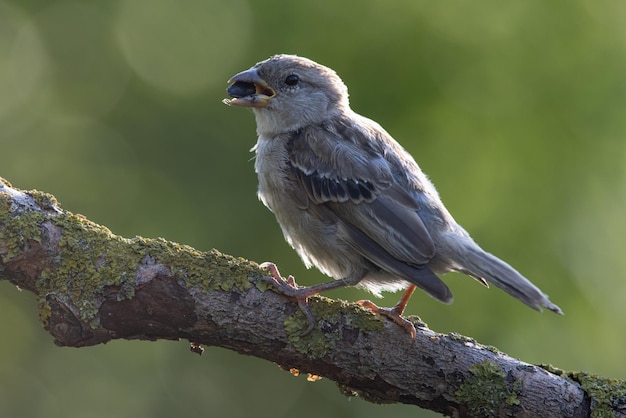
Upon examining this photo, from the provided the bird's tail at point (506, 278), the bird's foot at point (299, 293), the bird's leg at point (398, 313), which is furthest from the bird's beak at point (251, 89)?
the bird's tail at point (506, 278)

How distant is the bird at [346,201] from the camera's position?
4.93 metres

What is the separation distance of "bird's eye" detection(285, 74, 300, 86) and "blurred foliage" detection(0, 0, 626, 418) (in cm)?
133

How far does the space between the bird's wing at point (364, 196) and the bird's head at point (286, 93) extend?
7.8 inches

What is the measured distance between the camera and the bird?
4.93 metres

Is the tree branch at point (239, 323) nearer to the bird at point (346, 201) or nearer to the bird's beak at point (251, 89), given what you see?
the bird at point (346, 201)

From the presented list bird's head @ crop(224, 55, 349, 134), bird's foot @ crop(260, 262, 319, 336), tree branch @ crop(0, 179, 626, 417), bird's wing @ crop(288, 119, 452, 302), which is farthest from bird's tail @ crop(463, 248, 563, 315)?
bird's head @ crop(224, 55, 349, 134)

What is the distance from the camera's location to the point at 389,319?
480 cm

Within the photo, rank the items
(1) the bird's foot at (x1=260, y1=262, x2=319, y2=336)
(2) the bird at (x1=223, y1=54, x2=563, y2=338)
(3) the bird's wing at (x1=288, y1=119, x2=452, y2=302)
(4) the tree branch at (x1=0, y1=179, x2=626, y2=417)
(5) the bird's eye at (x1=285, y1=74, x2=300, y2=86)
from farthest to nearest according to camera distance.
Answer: (5) the bird's eye at (x1=285, y1=74, x2=300, y2=86) < (3) the bird's wing at (x1=288, y1=119, x2=452, y2=302) < (2) the bird at (x1=223, y1=54, x2=563, y2=338) < (1) the bird's foot at (x1=260, y1=262, x2=319, y2=336) < (4) the tree branch at (x1=0, y1=179, x2=626, y2=417)

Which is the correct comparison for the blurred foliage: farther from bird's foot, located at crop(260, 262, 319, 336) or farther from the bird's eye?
bird's foot, located at crop(260, 262, 319, 336)

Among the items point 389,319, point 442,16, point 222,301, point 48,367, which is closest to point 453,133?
point 442,16

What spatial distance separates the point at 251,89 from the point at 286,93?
27 centimetres

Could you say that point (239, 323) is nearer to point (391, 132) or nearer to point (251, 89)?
point (251, 89)

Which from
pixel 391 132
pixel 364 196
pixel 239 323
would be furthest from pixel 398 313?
pixel 391 132

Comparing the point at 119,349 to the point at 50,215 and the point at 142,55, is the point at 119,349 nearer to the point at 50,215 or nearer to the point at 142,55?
the point at 142,55
